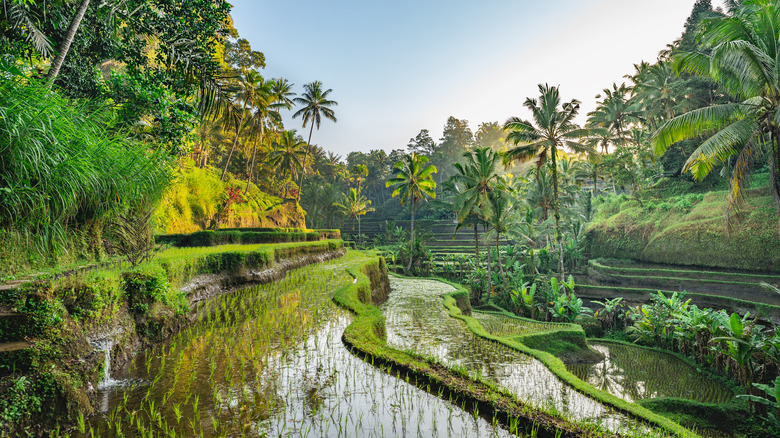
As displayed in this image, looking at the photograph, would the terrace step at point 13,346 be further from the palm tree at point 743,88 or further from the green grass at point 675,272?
the green grass at point 675,272

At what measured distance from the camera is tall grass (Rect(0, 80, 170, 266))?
3121 mm

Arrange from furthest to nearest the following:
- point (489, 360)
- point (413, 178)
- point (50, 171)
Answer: point (413, 178) < point (489, 360) < point (50, 171)

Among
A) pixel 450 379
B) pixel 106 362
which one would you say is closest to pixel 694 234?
pixel 450 379

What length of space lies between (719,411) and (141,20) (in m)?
13.2

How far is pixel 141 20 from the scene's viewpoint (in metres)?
6.65

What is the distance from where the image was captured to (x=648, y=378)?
324 inches

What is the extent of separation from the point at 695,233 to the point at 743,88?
40.5ft

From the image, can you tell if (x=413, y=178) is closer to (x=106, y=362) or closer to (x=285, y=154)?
(x=285, y=154)

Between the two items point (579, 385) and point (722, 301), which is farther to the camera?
point (722, 301)

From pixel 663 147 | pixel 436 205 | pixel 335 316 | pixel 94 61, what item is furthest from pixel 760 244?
pixel 436 205

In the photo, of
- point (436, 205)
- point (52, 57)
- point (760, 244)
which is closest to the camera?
point (52, 57)

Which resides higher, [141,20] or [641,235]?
[141,20]

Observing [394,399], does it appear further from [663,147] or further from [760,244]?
[760,244]

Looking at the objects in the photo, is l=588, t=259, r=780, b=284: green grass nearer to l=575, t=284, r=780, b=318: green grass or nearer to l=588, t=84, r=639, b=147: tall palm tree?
l=575, t=284, r=780, b=318: green grass
